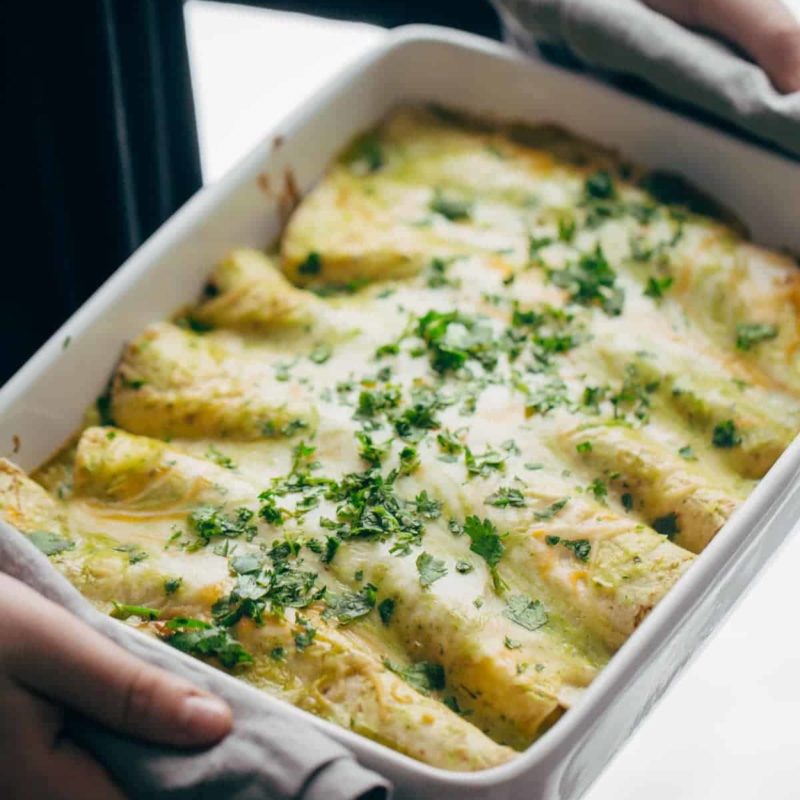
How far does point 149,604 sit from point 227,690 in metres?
0.31

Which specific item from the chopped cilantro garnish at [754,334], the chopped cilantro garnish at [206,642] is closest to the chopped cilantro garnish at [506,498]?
the chopped cilantro garnish at [206,642]

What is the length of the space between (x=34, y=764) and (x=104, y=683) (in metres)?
0.11

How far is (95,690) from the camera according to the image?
1270 millimetres

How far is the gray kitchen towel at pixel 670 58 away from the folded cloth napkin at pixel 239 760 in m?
→ 1.30

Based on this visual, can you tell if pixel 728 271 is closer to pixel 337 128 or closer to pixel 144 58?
pixel 337 128

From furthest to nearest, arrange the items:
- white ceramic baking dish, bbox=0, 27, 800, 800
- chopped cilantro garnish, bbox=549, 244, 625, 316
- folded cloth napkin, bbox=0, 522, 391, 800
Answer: chopped cilantro garnish, bbox=549, 244, 625, 316
white ceramic baking dish, bbox=0, 27, 800, 800
folded cloth napkin, bbox=0, 522, 391, 800

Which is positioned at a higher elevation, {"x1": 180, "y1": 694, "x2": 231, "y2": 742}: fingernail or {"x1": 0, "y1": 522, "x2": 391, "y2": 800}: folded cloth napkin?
{"x1": 180, "y1": 694, "x2": 231, "y2": 742}: fingernail

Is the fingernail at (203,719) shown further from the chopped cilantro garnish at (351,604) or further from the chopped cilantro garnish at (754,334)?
the chopped cilantro garnish at (754,334)

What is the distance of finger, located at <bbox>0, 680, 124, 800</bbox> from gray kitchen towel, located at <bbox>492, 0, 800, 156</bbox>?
145cm

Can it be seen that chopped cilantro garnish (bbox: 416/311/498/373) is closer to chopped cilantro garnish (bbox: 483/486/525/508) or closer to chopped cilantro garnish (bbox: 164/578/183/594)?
chopped cilantro garnish (bbox: 483/486/525/508)

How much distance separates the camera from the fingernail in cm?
126

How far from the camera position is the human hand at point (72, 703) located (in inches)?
49.8

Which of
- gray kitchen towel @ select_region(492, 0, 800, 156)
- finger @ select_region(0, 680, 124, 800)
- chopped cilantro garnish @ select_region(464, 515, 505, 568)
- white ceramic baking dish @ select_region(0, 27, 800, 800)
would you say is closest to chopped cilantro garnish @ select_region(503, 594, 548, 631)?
chopped cilantro garnish @ select_region(464, 515, 505, 568)

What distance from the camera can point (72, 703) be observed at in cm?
128
